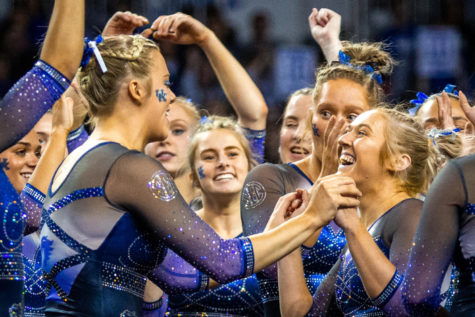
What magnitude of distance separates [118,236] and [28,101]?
1.51ft

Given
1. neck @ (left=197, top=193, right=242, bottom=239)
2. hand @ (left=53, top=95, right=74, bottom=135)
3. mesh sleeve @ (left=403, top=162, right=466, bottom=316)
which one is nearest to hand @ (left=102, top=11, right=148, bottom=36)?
hand @ (left=53, top=95, right=74, bottom=135)

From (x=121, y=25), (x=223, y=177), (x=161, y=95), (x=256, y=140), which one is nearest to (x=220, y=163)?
(x=223, y=177)

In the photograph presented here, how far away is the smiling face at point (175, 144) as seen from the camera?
165 inches

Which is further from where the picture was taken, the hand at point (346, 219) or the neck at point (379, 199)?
the neck at point (379, 199)

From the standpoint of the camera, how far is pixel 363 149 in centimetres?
260

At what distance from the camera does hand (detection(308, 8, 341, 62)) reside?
3562 millimetres

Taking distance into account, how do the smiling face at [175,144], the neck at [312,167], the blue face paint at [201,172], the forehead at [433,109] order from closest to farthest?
the neck at [312,167] < the forehead at [433,109] < the blue face paint at [201,172] < the smiling face at [175,144]

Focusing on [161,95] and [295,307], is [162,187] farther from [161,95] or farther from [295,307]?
[295,307]

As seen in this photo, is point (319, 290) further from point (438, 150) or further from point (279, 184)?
point (438, 150)

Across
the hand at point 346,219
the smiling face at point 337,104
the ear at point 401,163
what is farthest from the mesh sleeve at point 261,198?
the hand at point 346,219

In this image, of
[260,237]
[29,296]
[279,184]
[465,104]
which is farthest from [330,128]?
[29,296]

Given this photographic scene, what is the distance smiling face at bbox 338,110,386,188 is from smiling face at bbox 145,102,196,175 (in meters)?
1.69

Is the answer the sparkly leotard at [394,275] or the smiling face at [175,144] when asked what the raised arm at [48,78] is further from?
the smiling face at [175,144]

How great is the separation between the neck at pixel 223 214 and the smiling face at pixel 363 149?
103 centimetres
